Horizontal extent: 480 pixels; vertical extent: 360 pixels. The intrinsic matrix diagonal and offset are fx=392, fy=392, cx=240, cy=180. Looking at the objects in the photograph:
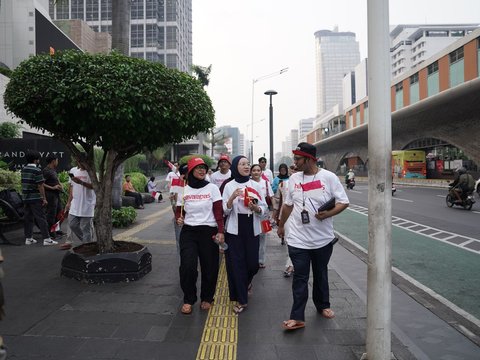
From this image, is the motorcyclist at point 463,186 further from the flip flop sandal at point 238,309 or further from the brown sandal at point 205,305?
the brown sandal at point 205,305

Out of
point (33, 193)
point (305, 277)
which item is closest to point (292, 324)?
point (305, 277)

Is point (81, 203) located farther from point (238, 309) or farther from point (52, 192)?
point (238, 309)

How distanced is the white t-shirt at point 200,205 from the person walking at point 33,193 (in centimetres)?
414

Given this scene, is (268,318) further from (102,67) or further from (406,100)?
(406,100)

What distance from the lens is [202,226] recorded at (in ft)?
14.3

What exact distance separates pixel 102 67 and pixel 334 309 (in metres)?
3.90

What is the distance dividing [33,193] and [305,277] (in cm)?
570

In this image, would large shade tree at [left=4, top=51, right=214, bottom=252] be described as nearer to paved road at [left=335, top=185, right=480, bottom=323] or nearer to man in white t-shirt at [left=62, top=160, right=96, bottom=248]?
man in white t-shirt at [left=62, top=160, right=96, bottom=248]

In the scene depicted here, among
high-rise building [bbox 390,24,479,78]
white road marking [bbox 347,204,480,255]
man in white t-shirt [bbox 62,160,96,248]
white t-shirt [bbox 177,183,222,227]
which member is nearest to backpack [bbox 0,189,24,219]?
man in white t-shirt [bbox 62,160,96,248]

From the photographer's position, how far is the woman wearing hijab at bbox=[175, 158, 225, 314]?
4.34 metres

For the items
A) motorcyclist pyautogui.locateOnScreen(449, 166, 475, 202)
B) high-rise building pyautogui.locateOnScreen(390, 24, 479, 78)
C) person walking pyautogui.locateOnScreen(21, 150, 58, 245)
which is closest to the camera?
person walking pyautogui.locateOnScreen(21, 150, 58, 245)

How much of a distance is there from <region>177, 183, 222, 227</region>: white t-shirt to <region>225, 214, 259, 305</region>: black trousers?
1.02 ft

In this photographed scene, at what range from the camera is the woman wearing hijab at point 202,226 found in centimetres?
434

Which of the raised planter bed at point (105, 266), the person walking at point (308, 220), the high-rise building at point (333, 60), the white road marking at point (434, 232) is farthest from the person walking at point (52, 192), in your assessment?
the high-rise building at point (333, 60)
